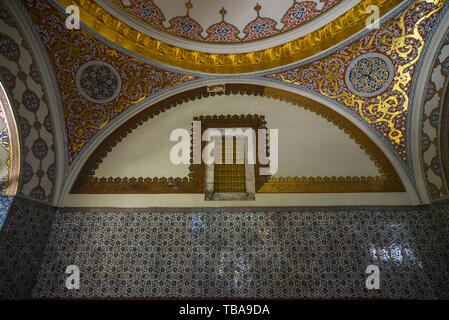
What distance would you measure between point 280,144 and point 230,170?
46.4 inches

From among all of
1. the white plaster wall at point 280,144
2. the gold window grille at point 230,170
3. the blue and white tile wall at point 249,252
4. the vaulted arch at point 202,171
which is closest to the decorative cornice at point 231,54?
the vaulted arch at point 202,171

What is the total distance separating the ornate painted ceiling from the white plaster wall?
0.77 ft

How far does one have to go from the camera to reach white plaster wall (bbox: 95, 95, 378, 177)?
17.4ft

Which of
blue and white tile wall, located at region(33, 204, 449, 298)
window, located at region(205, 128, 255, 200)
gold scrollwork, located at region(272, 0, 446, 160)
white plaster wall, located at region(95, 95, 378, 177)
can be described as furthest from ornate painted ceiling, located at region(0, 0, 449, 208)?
window, located at region(205, 128, 255, 200)

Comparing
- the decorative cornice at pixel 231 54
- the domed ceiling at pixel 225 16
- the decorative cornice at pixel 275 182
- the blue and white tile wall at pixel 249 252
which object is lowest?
the blue and white tile wall at pixel 249 252

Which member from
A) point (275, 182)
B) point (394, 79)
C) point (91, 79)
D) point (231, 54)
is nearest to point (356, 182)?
point (275, 182)

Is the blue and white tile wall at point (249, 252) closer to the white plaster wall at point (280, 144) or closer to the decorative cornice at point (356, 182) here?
the decorative cornice at point (356, 182)

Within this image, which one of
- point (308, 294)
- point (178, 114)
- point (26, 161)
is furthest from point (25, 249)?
point (308, 294)

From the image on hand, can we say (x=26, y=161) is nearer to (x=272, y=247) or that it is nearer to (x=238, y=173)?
(x=238, y=173)

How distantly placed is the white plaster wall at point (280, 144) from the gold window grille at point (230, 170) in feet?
2.22

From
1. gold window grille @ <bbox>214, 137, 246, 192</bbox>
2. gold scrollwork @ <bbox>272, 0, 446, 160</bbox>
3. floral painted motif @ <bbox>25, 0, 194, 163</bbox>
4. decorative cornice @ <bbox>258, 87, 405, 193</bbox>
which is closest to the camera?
gold scrollwork @ <bbox>272, 0, 446, 160</bbox>

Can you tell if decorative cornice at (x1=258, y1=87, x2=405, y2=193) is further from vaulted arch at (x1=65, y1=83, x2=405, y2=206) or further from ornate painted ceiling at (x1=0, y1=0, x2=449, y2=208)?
ornate painted ceiling at (x1=0, y1=0, x2=449, y2=208)

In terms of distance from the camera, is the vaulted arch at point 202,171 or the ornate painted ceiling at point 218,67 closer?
the ornate painted ceiling at point 218,67

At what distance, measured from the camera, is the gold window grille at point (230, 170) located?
524 centimetres
